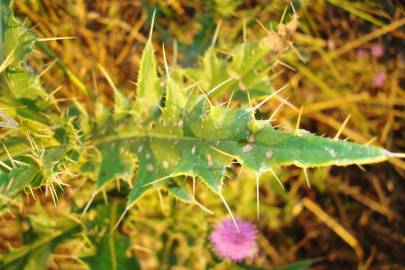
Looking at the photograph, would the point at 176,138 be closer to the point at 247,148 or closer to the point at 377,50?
the point at 247,148

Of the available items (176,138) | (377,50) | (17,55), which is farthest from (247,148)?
(377,50)

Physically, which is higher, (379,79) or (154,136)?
(154,136)

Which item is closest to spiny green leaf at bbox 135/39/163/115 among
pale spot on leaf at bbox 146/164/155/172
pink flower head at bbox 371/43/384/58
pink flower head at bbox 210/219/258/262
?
pale spot on leaf at bbox 146/164/155/172

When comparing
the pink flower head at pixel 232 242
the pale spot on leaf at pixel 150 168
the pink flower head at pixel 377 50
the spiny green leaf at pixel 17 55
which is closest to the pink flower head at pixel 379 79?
the pink flower head at pixel 377 50

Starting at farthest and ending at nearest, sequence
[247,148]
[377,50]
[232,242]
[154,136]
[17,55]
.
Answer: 1. [377,50]
2. [232,242]
3. [154,136]
4. [17,55]
5. [247,148]

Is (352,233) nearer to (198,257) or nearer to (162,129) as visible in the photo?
(198,257)

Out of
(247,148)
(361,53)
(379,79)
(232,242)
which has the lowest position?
(232,242)
